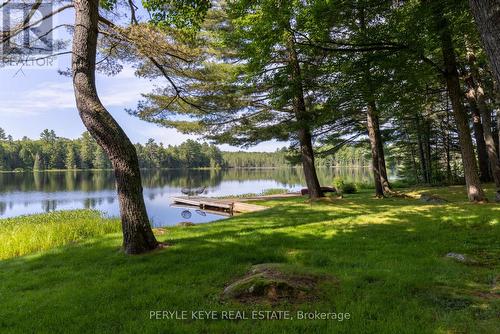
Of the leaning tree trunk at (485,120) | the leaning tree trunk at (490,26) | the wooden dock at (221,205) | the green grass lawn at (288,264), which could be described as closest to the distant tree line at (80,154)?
the wooden dock at (221,205)

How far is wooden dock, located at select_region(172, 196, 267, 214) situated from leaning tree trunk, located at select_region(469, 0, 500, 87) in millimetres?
11372

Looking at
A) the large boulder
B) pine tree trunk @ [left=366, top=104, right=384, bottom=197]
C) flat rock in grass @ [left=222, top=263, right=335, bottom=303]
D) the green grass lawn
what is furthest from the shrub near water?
the large boulder

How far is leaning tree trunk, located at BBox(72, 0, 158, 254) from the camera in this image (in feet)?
17.8

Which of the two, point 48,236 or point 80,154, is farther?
point 80,154

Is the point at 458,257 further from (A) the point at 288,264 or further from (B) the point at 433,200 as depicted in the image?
(B) the point at 433,200

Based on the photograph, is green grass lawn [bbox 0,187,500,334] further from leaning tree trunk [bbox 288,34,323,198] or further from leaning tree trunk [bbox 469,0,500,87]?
leaning tree trunk [bbox 288,34,323,198]

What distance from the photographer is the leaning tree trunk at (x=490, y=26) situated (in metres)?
2.28

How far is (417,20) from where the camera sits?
24.7ft

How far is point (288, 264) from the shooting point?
4.38 meters

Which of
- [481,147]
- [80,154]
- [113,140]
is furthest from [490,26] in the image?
[80,154]

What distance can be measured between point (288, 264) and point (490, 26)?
133 inches

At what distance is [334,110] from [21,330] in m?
10.5

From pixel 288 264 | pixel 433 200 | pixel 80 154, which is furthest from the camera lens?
pixel 80 154

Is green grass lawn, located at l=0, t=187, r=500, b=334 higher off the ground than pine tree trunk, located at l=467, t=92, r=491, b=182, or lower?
lower
